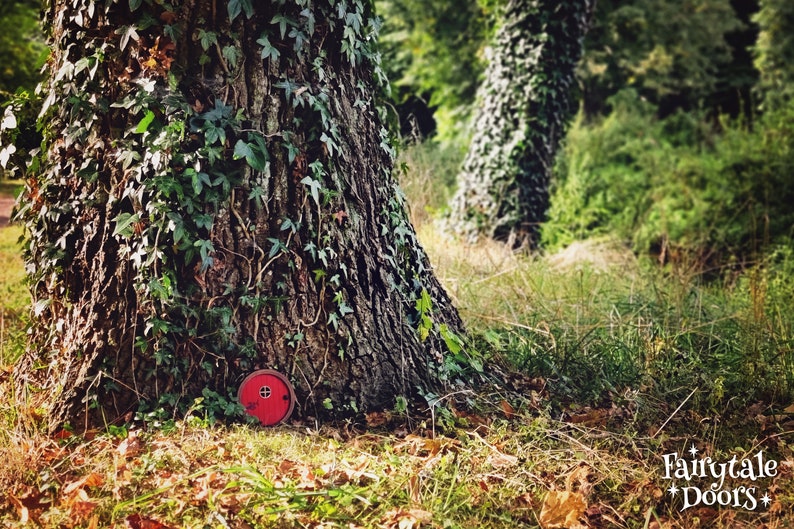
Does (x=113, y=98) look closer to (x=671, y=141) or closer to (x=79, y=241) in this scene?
(x=79, y=241)

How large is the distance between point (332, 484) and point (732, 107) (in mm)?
19480

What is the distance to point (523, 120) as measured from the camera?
23.3ft

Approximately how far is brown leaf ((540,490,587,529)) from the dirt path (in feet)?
21.8

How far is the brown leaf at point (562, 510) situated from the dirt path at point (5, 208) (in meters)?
6.66

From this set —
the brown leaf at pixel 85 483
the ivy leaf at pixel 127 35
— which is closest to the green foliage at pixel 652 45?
the ivy leaf at pixel 127 35

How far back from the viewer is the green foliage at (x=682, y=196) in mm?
7156

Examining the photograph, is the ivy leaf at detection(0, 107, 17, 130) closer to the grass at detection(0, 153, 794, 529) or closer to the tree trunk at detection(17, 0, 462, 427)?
the tree trunk at detection(17, 0, 462, 427)

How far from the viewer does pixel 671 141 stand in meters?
13.6

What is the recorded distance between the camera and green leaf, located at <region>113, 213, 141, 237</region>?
8.73ft

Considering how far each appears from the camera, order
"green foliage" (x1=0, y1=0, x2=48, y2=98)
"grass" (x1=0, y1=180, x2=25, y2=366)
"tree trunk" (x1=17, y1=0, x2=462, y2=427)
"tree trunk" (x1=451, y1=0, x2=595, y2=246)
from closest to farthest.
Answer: "tree trunk" (x1=17, y1=0, x2=462, y2=427), "grass" (x1=0, y1=180, x2=25, y2=366), "tree trunk" (x1=451, y1=0, x2=595, y2=246), "green foliage" (x1=0, y1=0, x2=48, y2=98)

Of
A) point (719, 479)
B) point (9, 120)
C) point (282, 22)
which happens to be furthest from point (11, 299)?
point (719, 479)

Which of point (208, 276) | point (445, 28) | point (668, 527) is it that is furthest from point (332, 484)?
point (445, 28)

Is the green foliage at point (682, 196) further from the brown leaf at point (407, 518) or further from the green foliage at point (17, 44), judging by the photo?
the green foliage at point (17, 44)

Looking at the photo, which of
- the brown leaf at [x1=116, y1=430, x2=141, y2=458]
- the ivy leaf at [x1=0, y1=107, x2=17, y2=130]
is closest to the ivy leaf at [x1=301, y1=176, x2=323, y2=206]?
the brown leaf at [x1=116, y1=430, x2=141, y2=458]
